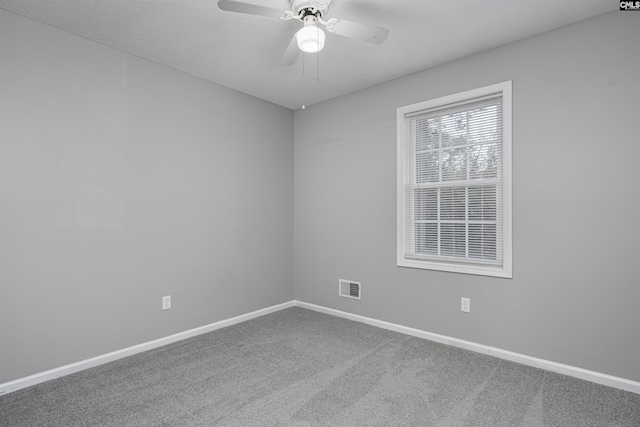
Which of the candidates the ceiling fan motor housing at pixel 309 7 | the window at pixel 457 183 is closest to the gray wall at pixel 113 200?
the ceiling fan motor housing at pixel 309 7

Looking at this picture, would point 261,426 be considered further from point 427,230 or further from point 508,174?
point 508,174

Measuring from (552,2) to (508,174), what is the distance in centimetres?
118

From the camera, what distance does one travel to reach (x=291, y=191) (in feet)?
14.1

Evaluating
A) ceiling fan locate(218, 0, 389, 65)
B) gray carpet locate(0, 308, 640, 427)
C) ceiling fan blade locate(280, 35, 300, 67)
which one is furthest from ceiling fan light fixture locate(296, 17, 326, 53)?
gray carpet locate(0, 308, 640, 427)

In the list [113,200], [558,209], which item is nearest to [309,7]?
[113,200]

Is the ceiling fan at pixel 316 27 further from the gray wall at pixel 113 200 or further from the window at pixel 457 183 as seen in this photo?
the gray wall at pixel 113 200

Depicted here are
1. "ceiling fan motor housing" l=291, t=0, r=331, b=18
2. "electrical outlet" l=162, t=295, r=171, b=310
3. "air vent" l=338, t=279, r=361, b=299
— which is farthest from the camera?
"air vent" l=338, t=279, r=361, b=299

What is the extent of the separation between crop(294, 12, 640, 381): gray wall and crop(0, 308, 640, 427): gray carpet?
30 centimetres

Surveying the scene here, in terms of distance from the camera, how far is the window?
2.76 m

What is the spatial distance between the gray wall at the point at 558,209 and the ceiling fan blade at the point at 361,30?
3.35 feet

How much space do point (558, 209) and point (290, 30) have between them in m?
2.40

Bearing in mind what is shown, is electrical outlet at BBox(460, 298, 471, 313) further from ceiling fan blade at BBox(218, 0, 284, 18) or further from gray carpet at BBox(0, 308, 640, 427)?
ceiling fan blade at BBox(218, 0, 284, 18)

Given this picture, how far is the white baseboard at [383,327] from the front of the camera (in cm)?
222

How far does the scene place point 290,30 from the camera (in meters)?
2.48
